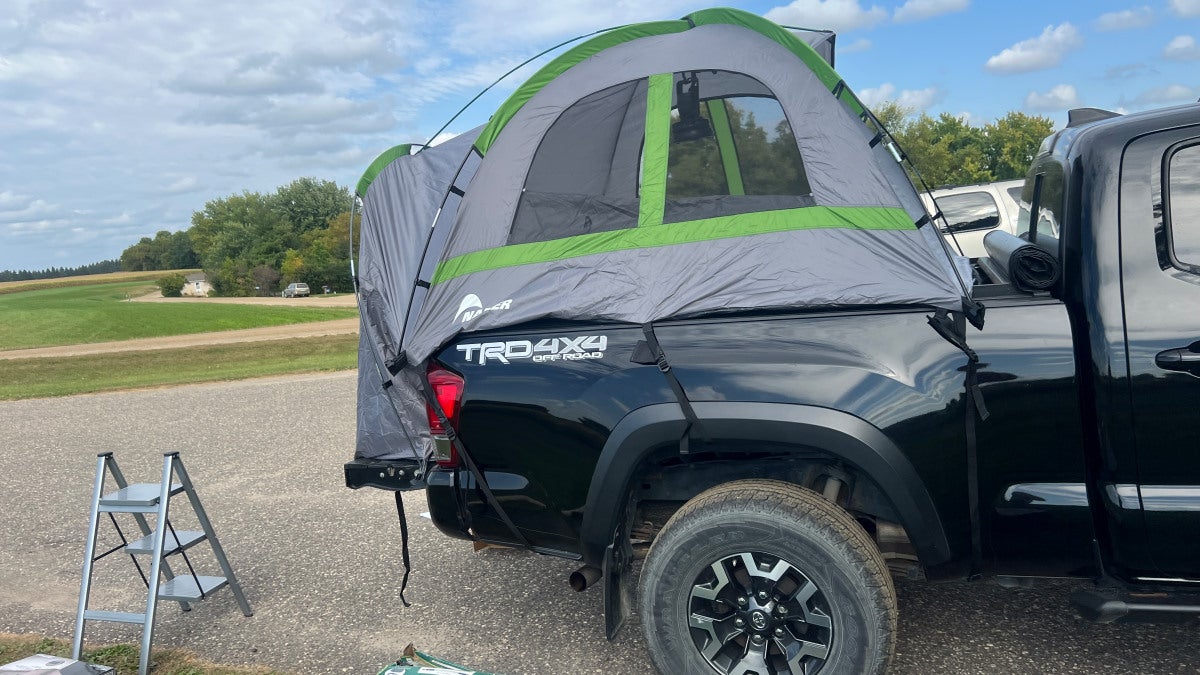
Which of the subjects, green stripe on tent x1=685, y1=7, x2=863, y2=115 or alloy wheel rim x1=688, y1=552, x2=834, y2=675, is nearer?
alloy wheel rim x1=688, y1=552, x2=834, y2=675

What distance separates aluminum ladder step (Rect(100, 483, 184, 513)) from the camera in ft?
12.2

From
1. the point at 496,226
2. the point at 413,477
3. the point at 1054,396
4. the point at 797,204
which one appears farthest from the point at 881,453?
the point at 413,477

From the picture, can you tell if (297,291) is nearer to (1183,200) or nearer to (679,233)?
(679,233)

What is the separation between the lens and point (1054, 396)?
251 centimetres

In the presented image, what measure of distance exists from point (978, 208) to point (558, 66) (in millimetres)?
8582

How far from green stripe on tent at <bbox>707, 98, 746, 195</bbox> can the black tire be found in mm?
1285

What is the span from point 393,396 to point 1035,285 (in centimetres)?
261

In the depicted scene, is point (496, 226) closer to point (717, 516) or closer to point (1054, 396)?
point (717, 516)

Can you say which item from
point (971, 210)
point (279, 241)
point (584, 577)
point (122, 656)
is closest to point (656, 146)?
point (584, 577)

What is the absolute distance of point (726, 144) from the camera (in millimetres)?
3391

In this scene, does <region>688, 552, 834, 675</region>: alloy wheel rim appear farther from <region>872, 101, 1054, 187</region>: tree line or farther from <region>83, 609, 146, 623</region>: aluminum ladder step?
<region>872, 101, 1054, 187</region>: tree line

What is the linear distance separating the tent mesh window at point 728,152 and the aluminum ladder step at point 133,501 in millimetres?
2775

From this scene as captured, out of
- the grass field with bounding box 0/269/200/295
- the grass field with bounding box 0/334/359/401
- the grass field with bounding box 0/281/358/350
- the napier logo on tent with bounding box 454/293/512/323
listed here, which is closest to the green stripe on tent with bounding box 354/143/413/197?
the napier logo on tent with bounding box 454/293/512/323

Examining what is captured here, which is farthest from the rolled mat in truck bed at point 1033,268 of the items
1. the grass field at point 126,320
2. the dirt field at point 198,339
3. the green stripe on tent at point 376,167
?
the grass field at point 126,320
